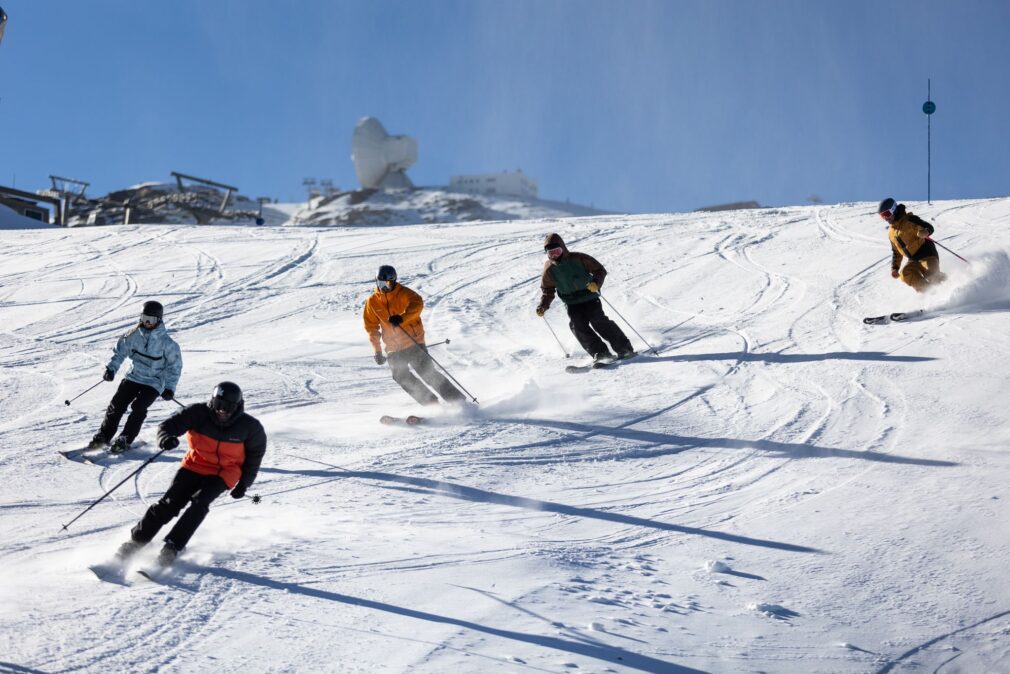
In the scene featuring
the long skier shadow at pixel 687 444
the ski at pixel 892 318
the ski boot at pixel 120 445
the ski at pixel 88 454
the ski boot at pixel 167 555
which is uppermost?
the ski at pixel 892 318

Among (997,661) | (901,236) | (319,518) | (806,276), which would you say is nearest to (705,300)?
(806,276)

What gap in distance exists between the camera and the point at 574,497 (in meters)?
6.28

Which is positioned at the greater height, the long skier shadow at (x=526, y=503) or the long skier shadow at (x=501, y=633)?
the long skier shadow at (x=526, y=503)

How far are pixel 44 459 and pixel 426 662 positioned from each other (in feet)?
17.0

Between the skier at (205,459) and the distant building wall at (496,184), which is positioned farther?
the distant building wall at (496,184)

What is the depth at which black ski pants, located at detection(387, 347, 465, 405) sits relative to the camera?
29.6ft

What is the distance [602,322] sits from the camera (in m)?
10.5

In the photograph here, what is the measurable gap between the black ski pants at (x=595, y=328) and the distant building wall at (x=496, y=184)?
183 ft

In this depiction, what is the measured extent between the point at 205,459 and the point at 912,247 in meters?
9.34

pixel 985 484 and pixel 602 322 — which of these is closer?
pixel 985 484

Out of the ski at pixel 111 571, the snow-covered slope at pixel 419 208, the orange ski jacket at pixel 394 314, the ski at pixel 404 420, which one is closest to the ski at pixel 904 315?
the orange ski jacket at pixel 394 314

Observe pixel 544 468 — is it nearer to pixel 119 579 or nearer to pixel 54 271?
pixel 119 579

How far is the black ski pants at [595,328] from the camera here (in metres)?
10.4

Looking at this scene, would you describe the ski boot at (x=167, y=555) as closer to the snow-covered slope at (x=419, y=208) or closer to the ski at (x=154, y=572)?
the ski at (x=154, y=572)
